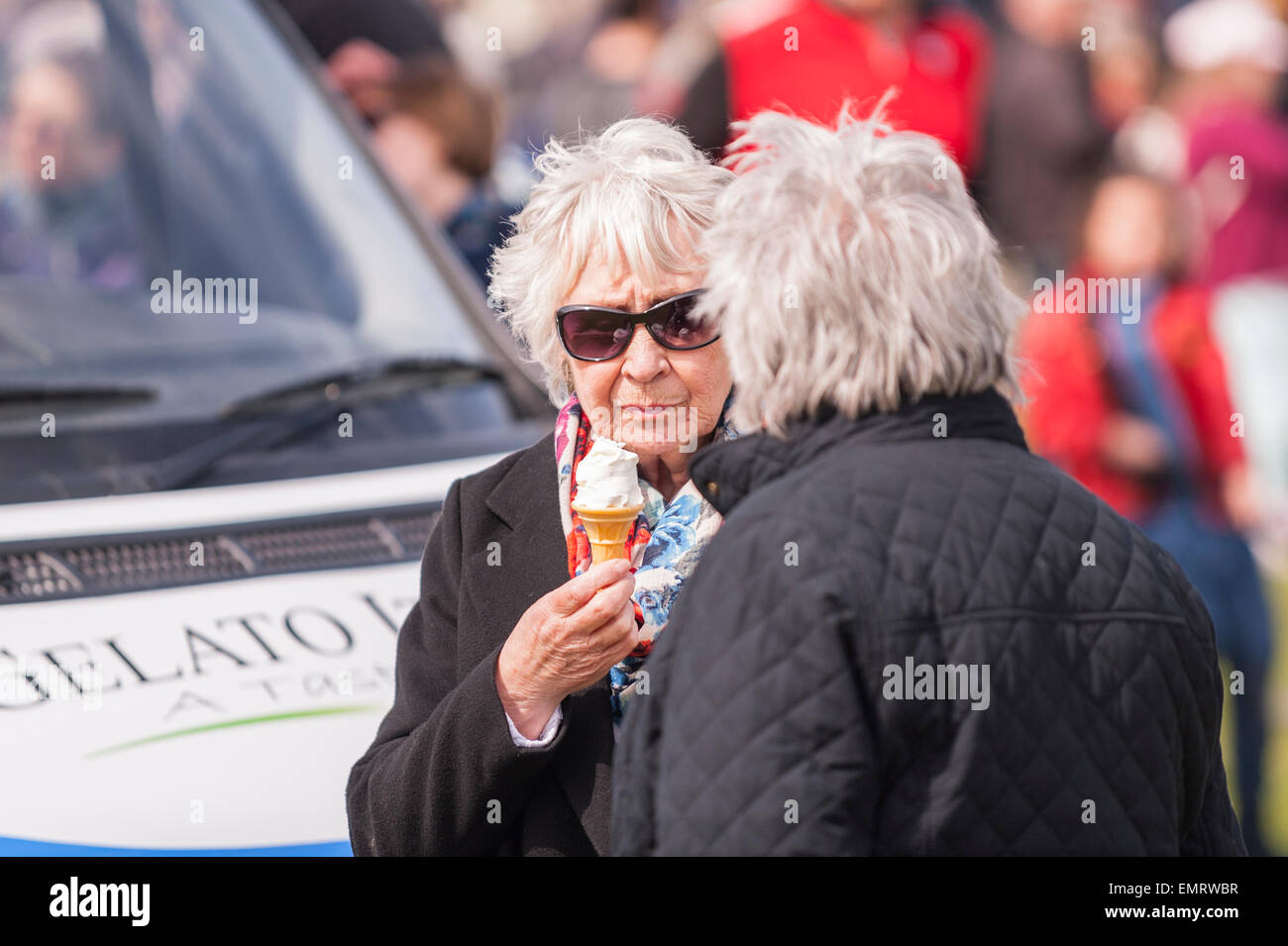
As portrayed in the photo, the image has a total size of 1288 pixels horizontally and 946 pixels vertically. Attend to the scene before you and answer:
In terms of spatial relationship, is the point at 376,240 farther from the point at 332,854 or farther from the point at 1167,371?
the point at 1167,371

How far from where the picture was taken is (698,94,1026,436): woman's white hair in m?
2.07

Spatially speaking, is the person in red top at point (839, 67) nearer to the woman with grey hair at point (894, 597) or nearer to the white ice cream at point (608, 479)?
the white ice cream at point (608, 479)

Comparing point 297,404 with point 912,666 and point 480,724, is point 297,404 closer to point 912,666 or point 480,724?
point 480,724

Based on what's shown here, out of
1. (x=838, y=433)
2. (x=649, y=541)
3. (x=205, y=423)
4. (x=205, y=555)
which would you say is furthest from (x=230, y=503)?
(x=838, y=433)

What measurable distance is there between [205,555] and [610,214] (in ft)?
3.33

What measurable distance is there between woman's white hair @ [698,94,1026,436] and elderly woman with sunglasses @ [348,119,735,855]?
466 millimetres

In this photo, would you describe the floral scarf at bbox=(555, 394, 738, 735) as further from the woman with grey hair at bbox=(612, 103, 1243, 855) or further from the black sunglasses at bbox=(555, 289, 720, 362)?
the woman with grey hair at bbox=(612, 103, 1243, 855)

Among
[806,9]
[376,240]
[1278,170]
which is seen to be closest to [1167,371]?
[806,9]

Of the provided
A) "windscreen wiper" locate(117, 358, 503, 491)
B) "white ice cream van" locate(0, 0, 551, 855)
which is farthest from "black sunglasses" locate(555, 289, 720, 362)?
"windscreen wiper" locate(117, 358, 503, 491)

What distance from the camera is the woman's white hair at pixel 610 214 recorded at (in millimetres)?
2660

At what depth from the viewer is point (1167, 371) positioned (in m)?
5.96

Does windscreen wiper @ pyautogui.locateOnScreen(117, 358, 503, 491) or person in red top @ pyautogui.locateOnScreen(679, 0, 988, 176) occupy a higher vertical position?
person in red top @ pyautogui.locateOnScreen(679, 0, 988, 176)

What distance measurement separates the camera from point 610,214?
2662mm

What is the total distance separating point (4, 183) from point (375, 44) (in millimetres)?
1450
